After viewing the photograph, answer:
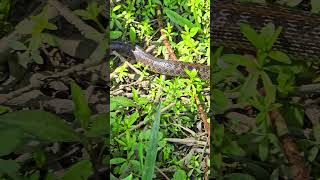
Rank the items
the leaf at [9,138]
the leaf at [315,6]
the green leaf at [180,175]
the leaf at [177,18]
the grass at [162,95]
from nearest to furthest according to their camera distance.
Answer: the leaf at [9,138], the leaf at [315,6], the green leaf at [180,175], the grass at [162,95], the leaf at [177,18]

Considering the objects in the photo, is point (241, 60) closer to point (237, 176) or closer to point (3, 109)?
point (237, 176)

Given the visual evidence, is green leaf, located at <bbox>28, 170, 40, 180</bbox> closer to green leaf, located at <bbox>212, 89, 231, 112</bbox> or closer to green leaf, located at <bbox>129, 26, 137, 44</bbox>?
green leaf, located at <bbox>212, 89, 231, 112</bbox>

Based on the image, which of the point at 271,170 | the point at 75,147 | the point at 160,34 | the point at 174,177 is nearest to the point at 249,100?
the point at 271,170

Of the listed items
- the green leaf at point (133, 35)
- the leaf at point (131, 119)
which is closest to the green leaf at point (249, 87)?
the leaf at point (131, 119)

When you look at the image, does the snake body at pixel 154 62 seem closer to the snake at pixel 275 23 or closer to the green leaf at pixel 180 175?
the green leaf at pixel 180 175

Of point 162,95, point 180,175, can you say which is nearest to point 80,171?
point 180,175

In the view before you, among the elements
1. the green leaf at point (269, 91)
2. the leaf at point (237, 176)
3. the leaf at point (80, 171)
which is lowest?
the leaf at point (237, 176)

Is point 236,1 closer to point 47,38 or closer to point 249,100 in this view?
point 249,100
